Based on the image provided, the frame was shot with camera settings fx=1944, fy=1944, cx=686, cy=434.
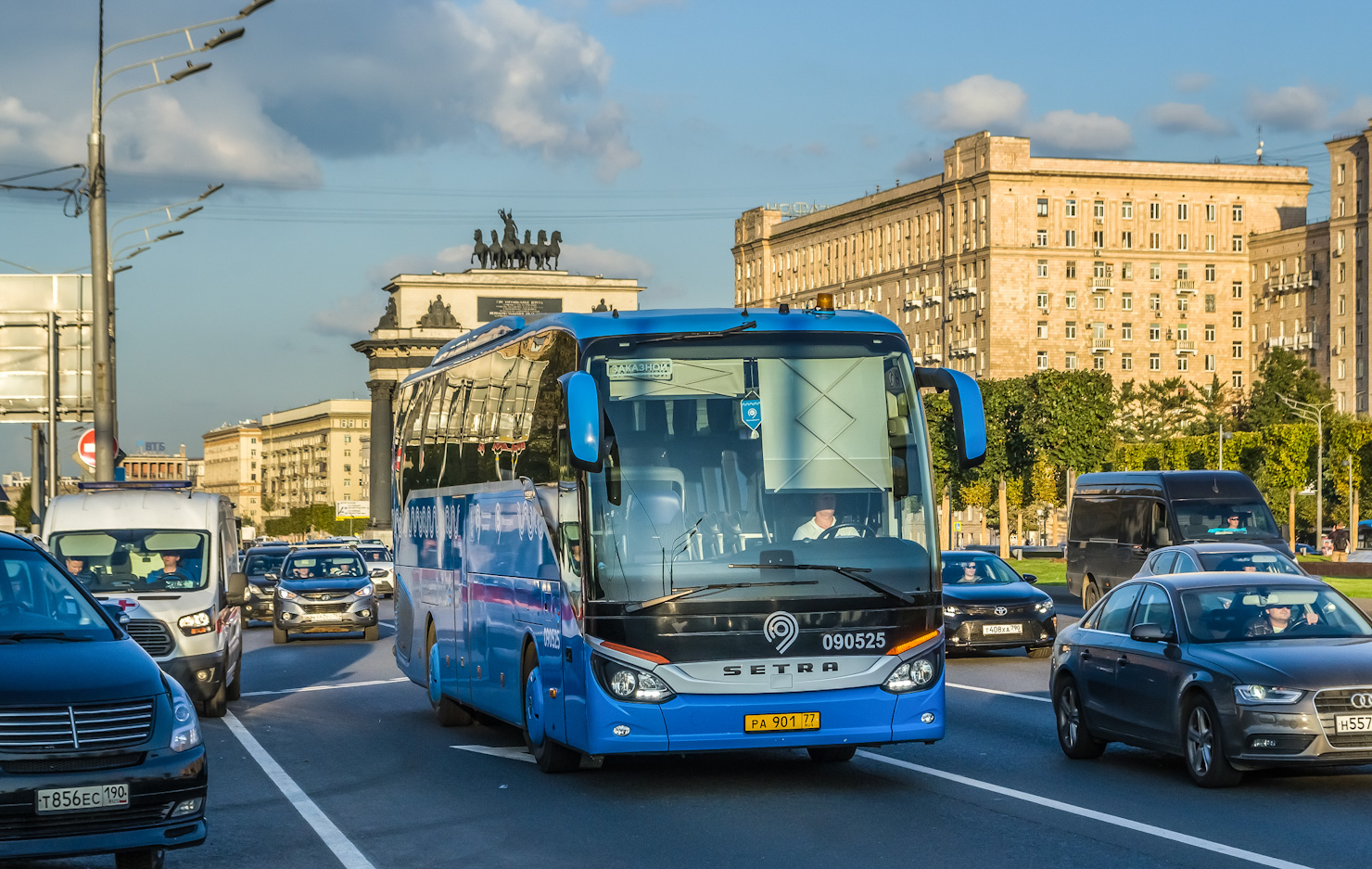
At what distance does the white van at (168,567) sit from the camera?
1738cm

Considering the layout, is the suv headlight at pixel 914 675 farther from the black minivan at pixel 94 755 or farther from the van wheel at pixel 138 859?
the van wheel at pixel 138 859

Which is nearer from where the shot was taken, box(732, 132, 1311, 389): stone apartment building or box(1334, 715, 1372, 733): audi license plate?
box(1334, 715, 1372, 733): audi license plate

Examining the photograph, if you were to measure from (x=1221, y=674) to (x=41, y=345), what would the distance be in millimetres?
25092

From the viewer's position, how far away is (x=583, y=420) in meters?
11.2

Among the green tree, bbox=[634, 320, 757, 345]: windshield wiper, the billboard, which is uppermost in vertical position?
the green tree

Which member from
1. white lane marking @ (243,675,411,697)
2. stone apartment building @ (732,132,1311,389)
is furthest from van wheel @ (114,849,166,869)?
stone apartment building @ (732,132,1311,389)

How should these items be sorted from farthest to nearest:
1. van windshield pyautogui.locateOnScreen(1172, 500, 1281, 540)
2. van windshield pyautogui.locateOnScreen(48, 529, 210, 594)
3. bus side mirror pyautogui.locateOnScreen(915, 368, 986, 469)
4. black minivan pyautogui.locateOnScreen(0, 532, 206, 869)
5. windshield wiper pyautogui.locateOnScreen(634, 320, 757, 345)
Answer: van windshield pyautogui.locateOnScreen(1172, 500, 1281, 540) < van windshield pyautogui.locateOnScreen(48, 529, 210, 594) < windshield wiper pyautogui.locateOnScreen(634, 320, 757, 345) < bus side mirror pyautogui.locateOnScreen(915, 368, 986, 469) < black minivan pyautogui.locateOnScreen(0, 532, 206, 869)

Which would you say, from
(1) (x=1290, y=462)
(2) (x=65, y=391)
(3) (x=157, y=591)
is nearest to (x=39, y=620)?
(3) (x=157, y=591)

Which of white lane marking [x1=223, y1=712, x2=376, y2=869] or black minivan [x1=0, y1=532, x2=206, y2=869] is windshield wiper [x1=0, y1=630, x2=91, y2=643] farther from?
white lane marking [x1=223, y1=712, x2=376, y2=869]

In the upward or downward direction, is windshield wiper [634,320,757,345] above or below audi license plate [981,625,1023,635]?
above

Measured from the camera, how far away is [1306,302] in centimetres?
14400

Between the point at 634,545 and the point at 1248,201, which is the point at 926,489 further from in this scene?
the point at 1248,201

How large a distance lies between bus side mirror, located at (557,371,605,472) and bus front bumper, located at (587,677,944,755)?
143 centimetres

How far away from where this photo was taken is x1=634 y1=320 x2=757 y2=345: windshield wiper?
12.2m
